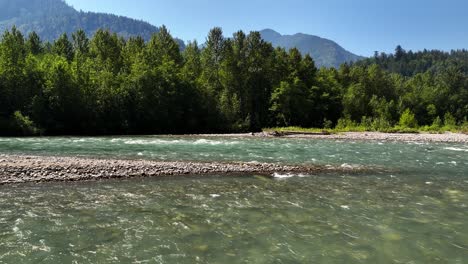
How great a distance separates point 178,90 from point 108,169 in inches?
1813

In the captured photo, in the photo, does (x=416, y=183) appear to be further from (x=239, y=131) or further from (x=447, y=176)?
(x=239, y=131)

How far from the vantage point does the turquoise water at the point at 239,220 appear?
1055cm

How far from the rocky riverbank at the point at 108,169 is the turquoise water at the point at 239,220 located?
Result: 1.17 meters

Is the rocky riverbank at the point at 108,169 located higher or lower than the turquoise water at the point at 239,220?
higher

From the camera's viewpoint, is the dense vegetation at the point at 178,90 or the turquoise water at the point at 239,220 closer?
the turquoise water at the point at 239,220

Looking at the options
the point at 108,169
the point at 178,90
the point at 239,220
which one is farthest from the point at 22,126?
the point at 239,220

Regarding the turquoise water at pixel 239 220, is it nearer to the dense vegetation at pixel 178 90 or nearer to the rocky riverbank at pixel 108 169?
the rocky riverbank at pixel 108 169

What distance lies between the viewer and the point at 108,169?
21156mm

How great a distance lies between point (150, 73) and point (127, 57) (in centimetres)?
1156

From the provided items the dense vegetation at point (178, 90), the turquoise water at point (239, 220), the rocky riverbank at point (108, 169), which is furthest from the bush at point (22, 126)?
the turquoise water at point (239, 220)

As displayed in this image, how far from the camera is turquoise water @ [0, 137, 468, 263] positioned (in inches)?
415

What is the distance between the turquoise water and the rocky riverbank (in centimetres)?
117

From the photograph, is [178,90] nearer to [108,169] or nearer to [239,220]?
[108,169]

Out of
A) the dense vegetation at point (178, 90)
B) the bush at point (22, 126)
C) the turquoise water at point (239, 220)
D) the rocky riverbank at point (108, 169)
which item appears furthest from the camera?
the dense vegetation at point (178, 90)
